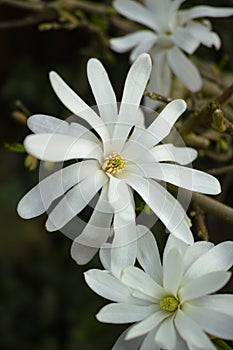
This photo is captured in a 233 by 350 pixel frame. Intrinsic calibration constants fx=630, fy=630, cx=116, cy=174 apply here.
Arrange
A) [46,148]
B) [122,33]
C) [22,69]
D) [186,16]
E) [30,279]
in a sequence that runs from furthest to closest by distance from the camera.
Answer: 1. [30,279]
2. [22,69]
3. [122,33]
4. [186,16]
5. [46,148]

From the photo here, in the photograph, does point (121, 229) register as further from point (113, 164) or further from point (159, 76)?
point (159, 76)

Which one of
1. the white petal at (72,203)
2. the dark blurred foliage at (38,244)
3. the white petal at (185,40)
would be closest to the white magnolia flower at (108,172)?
the white petal at (72,203)

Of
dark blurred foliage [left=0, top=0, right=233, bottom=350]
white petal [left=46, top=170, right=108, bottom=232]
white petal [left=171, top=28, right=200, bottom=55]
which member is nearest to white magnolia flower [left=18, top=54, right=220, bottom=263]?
white petal [left=46, top=170, right=108, bottom=232]

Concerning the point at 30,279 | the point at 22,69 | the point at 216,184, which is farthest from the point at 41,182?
the point at 30,279

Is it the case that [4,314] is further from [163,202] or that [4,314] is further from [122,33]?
[163,202]

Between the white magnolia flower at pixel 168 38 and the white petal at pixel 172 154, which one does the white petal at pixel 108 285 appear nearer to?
the white petal at pixel 172 154

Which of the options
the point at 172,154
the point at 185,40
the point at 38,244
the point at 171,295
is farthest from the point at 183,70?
the point at 38,244

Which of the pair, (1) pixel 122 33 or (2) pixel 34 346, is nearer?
(1) pixel 122 33
